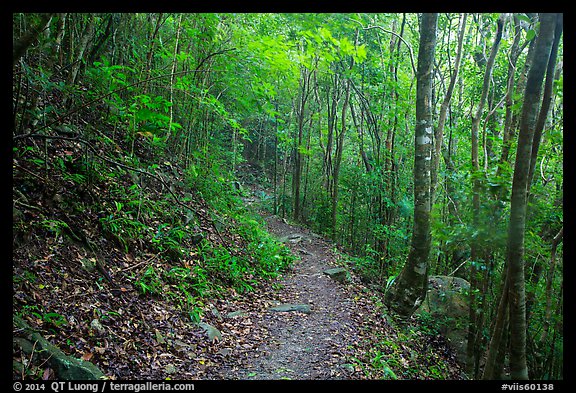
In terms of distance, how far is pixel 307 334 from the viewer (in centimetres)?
579

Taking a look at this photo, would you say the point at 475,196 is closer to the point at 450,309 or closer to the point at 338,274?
the point at 450,309

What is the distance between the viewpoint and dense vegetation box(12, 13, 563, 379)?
4.41m

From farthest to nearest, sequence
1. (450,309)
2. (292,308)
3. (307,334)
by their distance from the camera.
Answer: (450,309)
(292,308)
(307,334)

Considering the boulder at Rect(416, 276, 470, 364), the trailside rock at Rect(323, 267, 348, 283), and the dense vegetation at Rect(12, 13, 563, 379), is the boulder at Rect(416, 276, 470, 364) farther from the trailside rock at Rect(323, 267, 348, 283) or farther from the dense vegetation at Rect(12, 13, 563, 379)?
the trailside rock at Rect(323, 267, 348, 283)

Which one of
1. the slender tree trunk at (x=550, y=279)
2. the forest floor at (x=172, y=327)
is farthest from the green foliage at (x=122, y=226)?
the slender tree trunk at (x=550, y=279)

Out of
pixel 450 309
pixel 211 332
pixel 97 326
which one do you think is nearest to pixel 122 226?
pixel 97 326

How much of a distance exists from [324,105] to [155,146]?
1165cm

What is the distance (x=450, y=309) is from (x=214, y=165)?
7.77 metres

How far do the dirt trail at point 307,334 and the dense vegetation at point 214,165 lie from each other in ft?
3.30

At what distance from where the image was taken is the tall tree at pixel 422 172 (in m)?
6.07

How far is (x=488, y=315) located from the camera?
820 cm

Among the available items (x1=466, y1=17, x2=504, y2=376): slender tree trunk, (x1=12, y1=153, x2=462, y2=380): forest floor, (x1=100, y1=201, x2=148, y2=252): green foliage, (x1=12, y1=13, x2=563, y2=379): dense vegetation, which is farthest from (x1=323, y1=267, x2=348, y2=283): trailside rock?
(x1=100, y1=201, x2=148, y2=252): green foliage

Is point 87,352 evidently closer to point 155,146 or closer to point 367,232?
point 155,146
